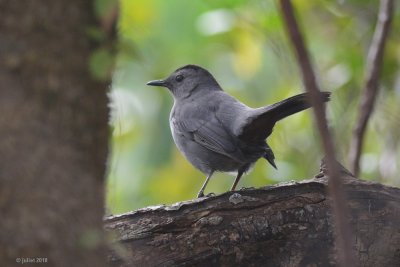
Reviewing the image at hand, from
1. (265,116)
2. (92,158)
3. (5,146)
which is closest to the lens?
(5,146)

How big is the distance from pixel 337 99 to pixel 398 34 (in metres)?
0.90

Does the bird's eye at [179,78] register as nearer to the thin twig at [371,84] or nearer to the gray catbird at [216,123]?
the gray catbird at [216,123]

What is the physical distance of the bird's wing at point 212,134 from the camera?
5.05 m

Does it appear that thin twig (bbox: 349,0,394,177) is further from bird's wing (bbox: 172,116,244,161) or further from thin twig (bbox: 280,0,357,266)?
thin twig (bbox: 280,0,357,266)

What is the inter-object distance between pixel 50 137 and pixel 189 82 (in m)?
4.95

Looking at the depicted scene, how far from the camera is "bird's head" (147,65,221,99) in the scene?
20.9ft

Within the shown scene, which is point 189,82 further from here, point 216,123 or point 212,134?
point 212,134

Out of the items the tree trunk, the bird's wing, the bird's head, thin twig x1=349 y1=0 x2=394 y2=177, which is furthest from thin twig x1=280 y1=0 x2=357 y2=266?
the bird's head

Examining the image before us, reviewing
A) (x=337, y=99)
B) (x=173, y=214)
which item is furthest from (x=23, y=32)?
(x=337, y=99)

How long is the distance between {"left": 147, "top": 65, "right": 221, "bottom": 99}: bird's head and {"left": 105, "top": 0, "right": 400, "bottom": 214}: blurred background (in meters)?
0.38

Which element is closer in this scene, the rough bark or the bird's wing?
the rough bark

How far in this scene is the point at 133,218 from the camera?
12.1 feet

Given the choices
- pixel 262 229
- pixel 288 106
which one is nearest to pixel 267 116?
pixel 288 106

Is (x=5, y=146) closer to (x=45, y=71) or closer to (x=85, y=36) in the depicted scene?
(x=45, y=71)
